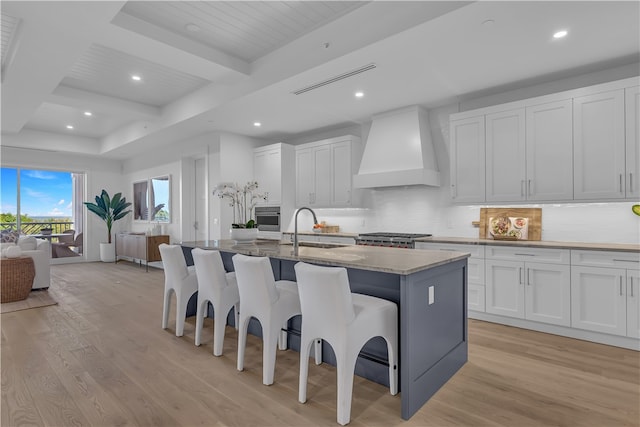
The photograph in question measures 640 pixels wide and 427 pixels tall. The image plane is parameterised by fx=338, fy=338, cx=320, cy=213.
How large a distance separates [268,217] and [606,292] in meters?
4.78

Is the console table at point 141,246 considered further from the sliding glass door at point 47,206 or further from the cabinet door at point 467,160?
the cabinet door at point 467,160

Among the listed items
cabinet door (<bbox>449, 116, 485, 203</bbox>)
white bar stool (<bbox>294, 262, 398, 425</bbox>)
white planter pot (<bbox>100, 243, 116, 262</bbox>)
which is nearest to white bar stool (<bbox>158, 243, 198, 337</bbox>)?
white bar stool (<bbox>294, 262, 398, 425</bbox>)

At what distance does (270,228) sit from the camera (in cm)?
618

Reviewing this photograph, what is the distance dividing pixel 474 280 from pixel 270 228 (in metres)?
3.58

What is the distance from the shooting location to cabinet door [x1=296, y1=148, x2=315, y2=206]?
19.1 ft

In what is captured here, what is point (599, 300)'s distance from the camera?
310cm

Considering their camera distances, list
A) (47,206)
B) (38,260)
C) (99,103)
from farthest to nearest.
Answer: (47,206), (38,260), (99,103)

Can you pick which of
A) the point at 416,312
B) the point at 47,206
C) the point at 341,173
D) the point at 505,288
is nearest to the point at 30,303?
the point at 341,173

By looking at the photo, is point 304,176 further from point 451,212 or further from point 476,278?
point 476,278

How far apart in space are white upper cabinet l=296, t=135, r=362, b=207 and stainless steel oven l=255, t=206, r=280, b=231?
438 millimetres

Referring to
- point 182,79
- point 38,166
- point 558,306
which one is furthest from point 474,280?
point 38,166

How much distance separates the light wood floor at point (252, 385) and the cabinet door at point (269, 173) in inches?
114

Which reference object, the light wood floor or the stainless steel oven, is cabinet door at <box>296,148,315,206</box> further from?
the light wood floor

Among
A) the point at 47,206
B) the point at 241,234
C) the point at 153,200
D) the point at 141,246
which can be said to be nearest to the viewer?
the point at 241,234
